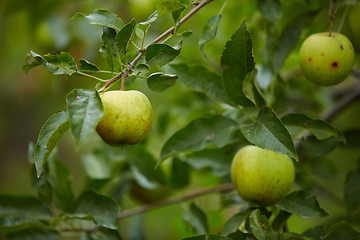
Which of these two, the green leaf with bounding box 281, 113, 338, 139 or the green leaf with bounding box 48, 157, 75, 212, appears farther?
the green leaf with bounding box 48, 157, 75, 212

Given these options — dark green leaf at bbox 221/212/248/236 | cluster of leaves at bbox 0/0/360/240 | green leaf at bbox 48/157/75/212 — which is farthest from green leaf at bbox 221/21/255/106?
green leaf at bbox 48/157/75/212

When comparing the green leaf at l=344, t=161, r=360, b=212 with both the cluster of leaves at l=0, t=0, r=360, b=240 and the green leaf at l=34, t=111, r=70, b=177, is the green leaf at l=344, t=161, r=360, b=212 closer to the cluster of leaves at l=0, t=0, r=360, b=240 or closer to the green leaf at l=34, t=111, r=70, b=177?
the cluster of leaves at l=0, t=0, r=360, b=240

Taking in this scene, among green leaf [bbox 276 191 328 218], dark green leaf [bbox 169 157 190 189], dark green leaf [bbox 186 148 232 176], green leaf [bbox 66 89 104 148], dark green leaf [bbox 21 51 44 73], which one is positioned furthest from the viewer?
dark green leaf [bbox 169 157 190 189]

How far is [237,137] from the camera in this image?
945mm

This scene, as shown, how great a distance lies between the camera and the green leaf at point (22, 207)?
1053 mm

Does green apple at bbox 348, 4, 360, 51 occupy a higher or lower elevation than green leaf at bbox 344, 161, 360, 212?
higher

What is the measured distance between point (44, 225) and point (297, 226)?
0.97 meters

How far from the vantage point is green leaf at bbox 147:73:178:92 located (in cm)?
77

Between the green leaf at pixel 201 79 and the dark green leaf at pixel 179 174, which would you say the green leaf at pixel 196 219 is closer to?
the dark green leaf at pixel 179 174

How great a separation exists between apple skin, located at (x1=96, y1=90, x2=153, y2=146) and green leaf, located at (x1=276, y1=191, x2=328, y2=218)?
343mm

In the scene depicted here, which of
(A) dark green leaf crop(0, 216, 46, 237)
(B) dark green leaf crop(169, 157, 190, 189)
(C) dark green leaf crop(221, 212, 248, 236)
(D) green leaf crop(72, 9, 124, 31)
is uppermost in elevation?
(D) green leaf crop(72, 9, 124, 31)

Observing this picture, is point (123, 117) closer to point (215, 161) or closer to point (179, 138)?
point (179, 138)

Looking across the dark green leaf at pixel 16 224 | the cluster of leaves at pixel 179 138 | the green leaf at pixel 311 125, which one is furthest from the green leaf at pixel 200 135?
the dark green leaf at pixel 16 224

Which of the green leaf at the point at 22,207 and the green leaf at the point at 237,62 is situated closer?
the green leaf at the point at 237,62
